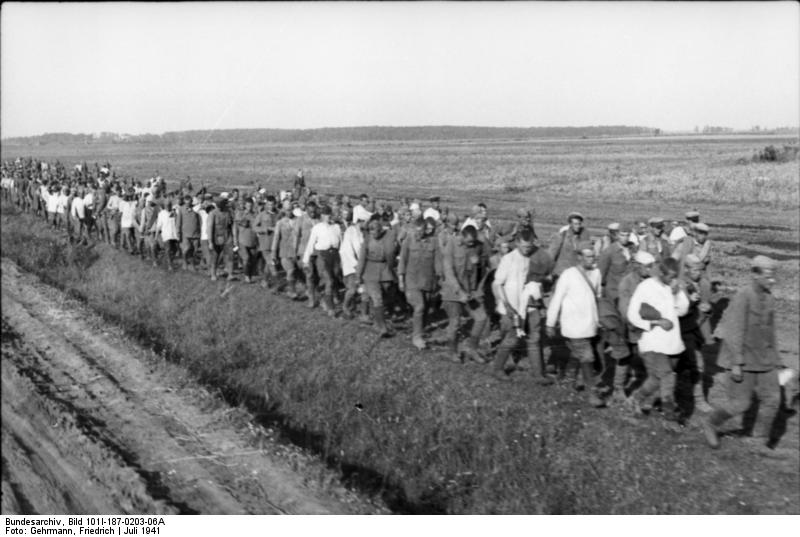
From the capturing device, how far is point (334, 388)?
8414 millimetres

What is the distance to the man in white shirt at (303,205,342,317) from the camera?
11.1 m

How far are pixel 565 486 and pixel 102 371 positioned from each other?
221 inches

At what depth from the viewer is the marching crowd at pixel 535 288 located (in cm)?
687

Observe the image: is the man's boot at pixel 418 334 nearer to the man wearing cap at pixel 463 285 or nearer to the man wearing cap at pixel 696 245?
the man wearing cap at pixel 463 285

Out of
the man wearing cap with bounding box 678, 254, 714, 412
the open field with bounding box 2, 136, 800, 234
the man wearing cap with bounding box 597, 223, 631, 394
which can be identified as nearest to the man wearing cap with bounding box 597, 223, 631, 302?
the man wearing cap with bounding box 597, 223, 631, 394

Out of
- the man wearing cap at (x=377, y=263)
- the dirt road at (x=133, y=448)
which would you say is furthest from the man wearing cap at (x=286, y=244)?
the dirt road at (x=133, y=448)

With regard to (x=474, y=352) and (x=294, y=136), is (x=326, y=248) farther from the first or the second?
(x=294, y=136)

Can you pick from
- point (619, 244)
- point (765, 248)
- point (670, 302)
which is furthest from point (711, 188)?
point (670, 302)

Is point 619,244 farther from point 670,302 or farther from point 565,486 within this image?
point 565,486

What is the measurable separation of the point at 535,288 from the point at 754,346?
2377mm

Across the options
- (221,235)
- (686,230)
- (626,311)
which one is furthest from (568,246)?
(221,235)

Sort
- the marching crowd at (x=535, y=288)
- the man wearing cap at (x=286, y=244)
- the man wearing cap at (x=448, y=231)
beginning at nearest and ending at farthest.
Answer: the marching crowd at (x=535, y=288) < the man wearing cap at (x=448, y=231) < the man wearing cap at (x=286, y=244)

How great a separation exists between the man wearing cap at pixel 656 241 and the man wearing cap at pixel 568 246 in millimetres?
1382

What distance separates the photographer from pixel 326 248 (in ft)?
36.6
